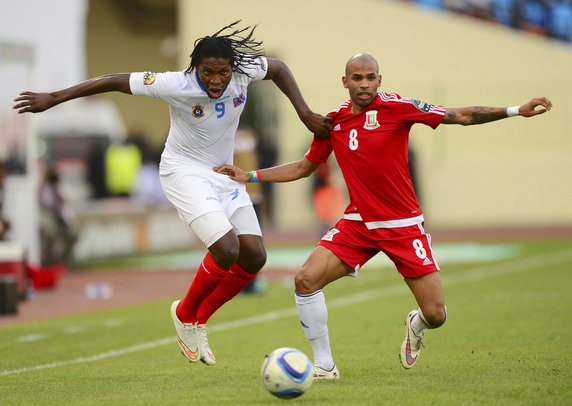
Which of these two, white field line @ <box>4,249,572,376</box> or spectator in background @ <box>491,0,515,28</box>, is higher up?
spectator in background @ <box>491,0,515,28</box>

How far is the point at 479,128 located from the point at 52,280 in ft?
60.4

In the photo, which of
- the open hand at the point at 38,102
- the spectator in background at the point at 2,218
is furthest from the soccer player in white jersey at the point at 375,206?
the spectator in background at the point at 2,218

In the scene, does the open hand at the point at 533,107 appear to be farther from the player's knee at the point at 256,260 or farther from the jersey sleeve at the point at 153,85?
the jersey sleeve at the point at 153,85

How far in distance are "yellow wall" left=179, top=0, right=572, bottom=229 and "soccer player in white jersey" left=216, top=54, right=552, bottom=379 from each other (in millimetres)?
24096

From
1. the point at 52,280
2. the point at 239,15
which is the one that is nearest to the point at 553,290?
the point at 52,280

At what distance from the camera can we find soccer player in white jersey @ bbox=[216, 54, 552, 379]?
27.3 ft

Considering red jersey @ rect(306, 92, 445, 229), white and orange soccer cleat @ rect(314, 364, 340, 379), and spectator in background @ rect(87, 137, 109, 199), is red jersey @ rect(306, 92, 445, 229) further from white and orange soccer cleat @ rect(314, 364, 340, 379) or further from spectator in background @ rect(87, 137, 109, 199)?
spectator in background @ rect(87, 137, 109, 199)

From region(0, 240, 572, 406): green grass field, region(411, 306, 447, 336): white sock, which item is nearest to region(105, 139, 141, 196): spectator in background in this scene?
region(0, 240, 572, 406): green grass field

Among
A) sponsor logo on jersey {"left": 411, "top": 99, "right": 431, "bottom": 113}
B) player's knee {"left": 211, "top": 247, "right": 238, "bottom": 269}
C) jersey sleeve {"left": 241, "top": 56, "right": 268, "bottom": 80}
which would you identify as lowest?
player's knee {"left": 211, "top": 247, "right": 238, "bottom": 269}

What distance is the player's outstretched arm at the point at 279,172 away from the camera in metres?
8.91

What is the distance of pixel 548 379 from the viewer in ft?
26.5

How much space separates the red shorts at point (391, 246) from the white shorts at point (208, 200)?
35.1 inches

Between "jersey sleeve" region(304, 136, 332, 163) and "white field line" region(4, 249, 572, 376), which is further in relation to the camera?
"white field line" region(4, 249, 572, 376)

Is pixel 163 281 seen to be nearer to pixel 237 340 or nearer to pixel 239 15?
pixel 237 340
